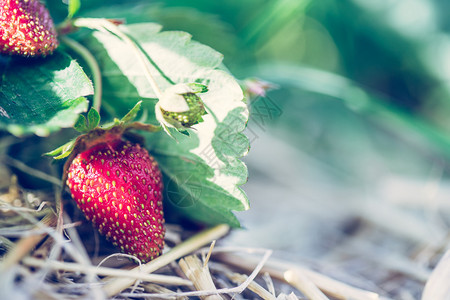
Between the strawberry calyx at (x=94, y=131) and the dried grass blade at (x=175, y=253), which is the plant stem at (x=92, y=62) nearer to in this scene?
the strawberry calyx at (x=94, y=131)

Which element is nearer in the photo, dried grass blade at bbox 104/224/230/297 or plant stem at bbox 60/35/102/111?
dried grass blade at bbox 104/224/230/297

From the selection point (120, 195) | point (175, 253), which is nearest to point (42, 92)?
point (120, 195)

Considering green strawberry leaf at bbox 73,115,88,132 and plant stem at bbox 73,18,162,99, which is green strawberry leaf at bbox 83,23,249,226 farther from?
green strawberry leaf at bbox 73,115,88,132

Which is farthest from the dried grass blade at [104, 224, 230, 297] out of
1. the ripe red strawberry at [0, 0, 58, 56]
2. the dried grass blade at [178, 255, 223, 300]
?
the ripe red strawberry at [0, 0, 58, 56]

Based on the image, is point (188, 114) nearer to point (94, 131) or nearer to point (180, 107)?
point (180, 107)

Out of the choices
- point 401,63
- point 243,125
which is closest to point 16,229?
point 243,125

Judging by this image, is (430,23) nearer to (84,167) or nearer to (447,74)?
(447,74)

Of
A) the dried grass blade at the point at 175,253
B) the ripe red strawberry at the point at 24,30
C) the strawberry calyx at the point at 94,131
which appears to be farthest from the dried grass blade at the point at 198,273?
the ripe red strawberry at the point at 24,30
